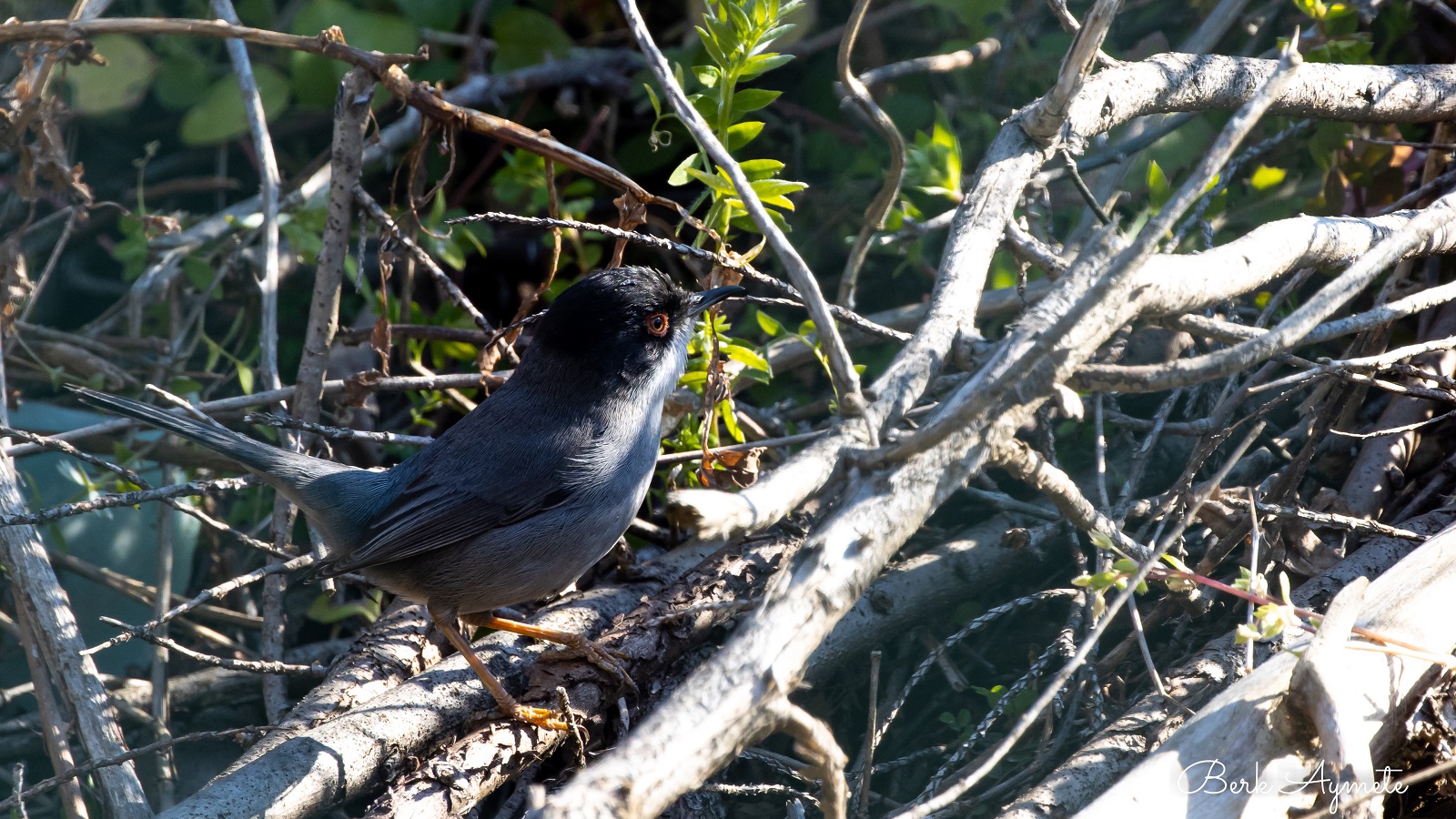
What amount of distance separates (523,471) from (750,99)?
1307 mm

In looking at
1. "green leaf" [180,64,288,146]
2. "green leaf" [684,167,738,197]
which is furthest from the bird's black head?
"green leaf" [180,64,288,146]

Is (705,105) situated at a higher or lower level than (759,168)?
higher

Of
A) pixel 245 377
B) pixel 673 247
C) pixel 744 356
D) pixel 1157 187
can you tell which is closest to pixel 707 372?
pixel 744 356

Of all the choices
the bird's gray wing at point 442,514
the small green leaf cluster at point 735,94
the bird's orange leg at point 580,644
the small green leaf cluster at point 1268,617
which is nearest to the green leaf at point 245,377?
the bird's gray wing at point 442,514

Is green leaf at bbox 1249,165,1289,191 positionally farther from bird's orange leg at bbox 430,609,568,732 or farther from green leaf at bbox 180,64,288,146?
green leaf at bbox 180,64,288,146

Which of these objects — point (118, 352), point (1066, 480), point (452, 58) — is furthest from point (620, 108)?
point (1066, 480)

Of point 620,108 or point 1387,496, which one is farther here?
point 620,108

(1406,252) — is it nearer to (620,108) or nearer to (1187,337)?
(1187,337)

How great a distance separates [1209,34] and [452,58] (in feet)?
10.6

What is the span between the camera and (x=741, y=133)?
3.20 m

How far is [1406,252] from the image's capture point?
2.55 meters

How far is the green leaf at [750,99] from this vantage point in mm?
3115

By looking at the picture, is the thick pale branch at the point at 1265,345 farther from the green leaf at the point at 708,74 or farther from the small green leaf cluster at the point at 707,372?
the green leaf at the point at 708,74

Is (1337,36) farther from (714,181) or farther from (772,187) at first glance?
(714,181)
